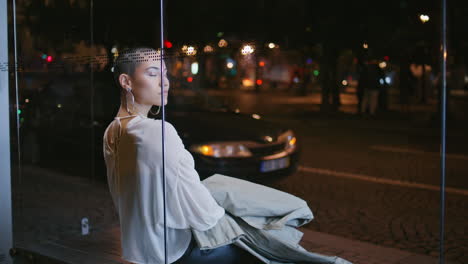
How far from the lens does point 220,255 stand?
2.97 m

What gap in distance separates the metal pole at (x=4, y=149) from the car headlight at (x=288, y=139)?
13.1ft

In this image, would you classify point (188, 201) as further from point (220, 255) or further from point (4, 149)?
point (4, 149)

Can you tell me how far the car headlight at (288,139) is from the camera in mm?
7699

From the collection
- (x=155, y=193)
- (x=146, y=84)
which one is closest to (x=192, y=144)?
(x=146, y=84)

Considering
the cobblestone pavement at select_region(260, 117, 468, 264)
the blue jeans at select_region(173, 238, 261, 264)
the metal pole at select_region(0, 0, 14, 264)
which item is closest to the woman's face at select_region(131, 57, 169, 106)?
the blue jeans at select_region(173, 238, 261, 264)

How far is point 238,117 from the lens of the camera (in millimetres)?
8000

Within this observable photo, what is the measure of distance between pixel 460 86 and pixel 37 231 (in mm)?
31499

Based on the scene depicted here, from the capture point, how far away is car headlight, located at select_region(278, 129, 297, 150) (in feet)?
25.3

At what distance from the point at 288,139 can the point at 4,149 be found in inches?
165

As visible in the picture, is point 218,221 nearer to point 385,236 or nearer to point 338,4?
point 385,236

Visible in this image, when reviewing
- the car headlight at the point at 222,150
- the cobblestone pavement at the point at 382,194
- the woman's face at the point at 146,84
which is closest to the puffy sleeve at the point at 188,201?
the woman's face at the point at 146,84

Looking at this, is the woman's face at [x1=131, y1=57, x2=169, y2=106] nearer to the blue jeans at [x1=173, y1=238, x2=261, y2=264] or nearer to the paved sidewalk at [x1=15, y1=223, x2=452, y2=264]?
the blue jeans at [x1=173, y1=238, x2=261, y2=264]

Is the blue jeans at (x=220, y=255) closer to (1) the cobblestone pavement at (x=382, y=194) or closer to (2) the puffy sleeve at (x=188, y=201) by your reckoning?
(2) the puffy sleeve at (x=188, y=201)

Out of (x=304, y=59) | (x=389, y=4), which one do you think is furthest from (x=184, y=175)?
(x=389, y=4)
